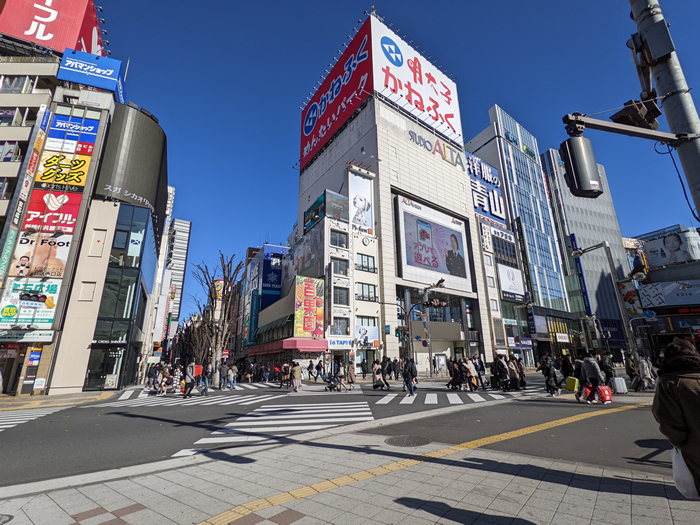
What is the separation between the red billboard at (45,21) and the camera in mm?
31891

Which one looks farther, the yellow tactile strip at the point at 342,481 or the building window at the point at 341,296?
the building window at the point at 341,296

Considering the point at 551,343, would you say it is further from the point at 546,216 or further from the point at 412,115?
the point at 412,115

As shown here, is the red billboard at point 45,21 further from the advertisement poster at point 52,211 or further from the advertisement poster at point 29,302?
the advertisement poster at point 29,302

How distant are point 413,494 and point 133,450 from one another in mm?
6053

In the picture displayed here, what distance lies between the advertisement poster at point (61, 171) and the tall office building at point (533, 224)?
199 feet

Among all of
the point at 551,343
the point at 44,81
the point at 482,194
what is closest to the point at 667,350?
the point at 44,81

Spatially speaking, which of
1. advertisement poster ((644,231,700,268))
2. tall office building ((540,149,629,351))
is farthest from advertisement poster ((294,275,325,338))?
advertisement poster ((644,231,700,268))

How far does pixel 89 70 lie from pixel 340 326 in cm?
3427

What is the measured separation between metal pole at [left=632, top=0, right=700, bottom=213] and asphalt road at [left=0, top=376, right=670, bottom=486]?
389 cm

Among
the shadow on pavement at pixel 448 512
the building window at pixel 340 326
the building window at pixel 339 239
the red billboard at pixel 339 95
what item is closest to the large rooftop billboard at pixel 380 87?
the red billboard at pixel 339 95

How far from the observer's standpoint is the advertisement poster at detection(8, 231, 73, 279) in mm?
22828

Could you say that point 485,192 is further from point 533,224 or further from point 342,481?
point 342,481

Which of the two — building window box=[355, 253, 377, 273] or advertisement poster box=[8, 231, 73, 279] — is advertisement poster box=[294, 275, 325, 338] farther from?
advertisement poster box=[8, 231, 73, 279]

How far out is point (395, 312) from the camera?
38188 mm
